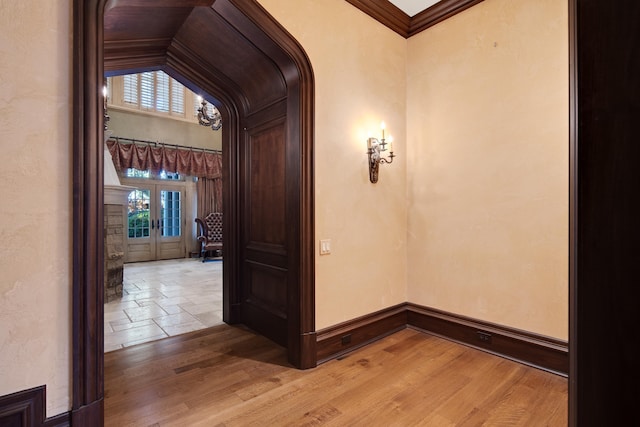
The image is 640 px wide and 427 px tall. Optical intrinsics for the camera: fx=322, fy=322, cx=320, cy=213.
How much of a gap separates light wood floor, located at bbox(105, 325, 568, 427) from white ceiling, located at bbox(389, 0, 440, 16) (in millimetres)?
3308

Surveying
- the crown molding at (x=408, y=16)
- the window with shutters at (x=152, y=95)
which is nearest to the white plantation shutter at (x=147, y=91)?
the window with shutters at (x=152, y=95)

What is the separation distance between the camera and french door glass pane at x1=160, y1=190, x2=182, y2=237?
29.6 feet

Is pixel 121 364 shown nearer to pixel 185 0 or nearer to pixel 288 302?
pixel 288 302

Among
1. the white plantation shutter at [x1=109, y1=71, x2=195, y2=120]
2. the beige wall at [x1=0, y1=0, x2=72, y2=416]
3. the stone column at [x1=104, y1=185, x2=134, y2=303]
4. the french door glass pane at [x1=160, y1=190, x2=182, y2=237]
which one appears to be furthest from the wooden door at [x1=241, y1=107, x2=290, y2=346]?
the french door glass pane at [x1=160, y1=190, x2=182, y2=237]

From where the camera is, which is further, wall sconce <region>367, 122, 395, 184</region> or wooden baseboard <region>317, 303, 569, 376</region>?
wall sconce <region>367, 122, 395, 184</region>

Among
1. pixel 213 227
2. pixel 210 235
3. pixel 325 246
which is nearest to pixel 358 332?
pixel 325 246

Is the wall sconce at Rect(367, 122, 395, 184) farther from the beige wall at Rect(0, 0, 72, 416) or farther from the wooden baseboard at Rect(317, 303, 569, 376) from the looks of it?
the beige wall at Rect(0, 0, 72, 416)

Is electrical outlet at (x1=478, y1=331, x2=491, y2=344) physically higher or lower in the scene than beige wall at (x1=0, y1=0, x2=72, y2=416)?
lower

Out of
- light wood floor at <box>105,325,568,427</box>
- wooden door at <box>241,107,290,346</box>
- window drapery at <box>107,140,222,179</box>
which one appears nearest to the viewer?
light wood floor at <box>105,325,568,427</box>

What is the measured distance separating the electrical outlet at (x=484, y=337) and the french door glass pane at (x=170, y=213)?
8.44 m

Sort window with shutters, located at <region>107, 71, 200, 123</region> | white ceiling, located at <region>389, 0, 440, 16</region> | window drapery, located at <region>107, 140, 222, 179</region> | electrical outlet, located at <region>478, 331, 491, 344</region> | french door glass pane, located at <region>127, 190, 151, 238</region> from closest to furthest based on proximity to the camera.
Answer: electrical outlet, located at <region>478, 331, 491, 344</region> → white ceiling, located at <region>389, 0, 440, 16</region> → window drapery, located at <region>107, 140, 222, 179</region> → window with shutters, located at <region>107, 71, 200, 123</region> → french door glass pane, located at <region>127, 190, 151, 238</region>

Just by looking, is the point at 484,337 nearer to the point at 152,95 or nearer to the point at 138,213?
the point at 138,213

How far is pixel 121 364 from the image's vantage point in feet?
8.69

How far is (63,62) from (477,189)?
3063mm
